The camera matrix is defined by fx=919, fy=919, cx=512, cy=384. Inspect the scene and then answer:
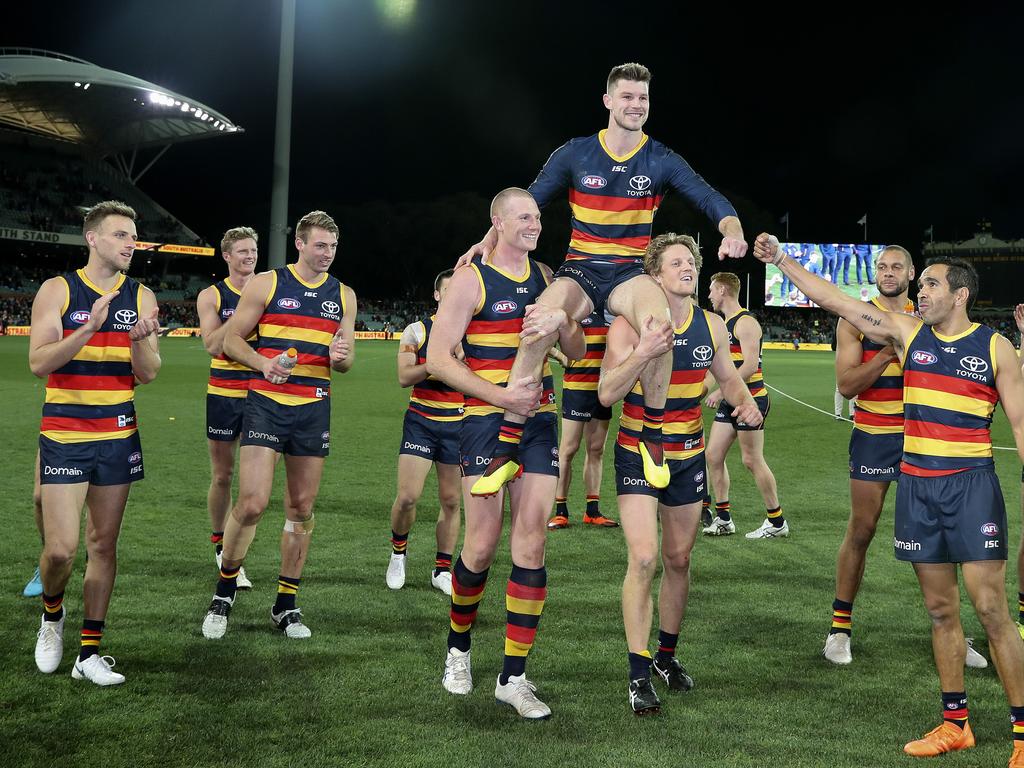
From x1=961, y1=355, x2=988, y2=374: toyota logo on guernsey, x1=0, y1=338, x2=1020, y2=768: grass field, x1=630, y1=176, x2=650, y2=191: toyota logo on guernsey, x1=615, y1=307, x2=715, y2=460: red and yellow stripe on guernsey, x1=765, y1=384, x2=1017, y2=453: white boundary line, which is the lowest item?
x1=0, y1=338, x2=1020, y2=768: grass field

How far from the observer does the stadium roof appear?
5528 centimetres

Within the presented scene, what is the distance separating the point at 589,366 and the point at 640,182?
147cm

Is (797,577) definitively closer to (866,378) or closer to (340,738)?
(866,378)

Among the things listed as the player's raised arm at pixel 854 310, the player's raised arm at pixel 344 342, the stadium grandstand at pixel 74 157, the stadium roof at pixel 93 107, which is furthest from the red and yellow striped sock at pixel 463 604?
the stadium roof at pixel 93 107

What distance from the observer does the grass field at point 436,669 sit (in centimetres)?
431

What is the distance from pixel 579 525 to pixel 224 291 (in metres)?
4.41

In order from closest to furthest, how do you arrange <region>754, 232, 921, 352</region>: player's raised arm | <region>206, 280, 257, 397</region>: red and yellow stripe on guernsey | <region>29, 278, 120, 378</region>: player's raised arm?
<region>754, 232, 921, 352</region>: player's raised arm → <region>29, 278, 120, 378</region>: player's raised arm → <region>206, 280, 257, 397</region>: red and yellow stripe on guernsey

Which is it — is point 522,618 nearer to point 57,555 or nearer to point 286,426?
point 286,426

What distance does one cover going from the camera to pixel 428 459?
728 centimetres

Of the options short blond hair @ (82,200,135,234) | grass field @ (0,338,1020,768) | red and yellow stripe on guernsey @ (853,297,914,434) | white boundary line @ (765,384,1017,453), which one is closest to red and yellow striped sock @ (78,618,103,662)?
grass field @ (0,338,1020,768)

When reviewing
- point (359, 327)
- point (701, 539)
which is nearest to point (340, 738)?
point (701, 539)

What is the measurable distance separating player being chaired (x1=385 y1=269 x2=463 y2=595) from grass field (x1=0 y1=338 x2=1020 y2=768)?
0.94 feet

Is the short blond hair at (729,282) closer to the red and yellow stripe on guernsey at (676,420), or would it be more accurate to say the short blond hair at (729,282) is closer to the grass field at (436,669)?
the grass field at (436,669)

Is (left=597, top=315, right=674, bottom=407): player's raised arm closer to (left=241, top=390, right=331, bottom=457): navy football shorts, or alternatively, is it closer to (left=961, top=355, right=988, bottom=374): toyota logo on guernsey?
(left=961, top=355, right=988, bottom=374): toyota logo on guernsey
